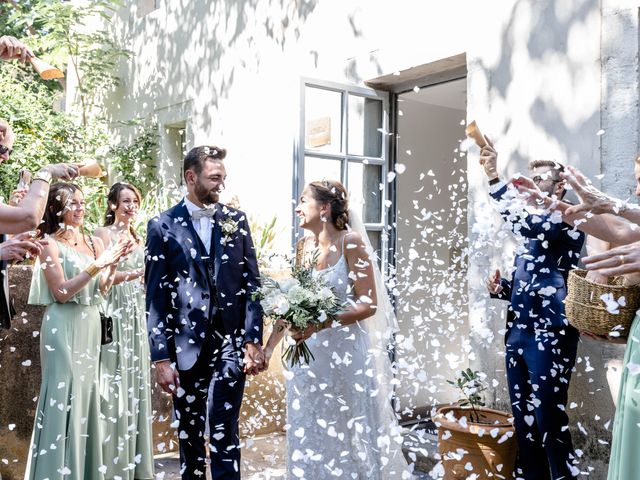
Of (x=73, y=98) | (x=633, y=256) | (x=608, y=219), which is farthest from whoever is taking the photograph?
(x=73, y=98)

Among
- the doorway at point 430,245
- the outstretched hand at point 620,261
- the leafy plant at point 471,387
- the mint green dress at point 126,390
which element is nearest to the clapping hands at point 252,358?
the mint green dress at point 126,390

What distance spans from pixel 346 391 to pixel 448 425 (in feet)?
2.62

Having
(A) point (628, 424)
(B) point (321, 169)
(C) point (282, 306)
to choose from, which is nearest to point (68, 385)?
(C) point (282, 306)

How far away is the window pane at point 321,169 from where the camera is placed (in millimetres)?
5777

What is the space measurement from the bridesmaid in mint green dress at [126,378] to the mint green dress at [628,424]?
10.2 ft

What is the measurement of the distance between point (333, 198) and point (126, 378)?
1934mm

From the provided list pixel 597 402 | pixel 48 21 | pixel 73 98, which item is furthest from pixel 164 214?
pixel 73 98

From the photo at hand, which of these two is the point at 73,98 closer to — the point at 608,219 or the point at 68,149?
the point at 68,149

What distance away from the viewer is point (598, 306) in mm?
3084

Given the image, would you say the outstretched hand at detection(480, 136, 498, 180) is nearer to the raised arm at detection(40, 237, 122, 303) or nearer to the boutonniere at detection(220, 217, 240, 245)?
the boutonniere at detection(220, 217, 240, 245)

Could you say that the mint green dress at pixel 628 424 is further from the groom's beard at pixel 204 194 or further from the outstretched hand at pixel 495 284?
the groom's beard at pixel 204 194

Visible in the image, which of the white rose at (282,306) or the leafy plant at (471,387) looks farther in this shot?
the leafy plant at (471,387)

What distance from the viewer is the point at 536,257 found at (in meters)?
4.20

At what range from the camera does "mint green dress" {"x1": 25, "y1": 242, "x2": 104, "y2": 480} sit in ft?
13.3
